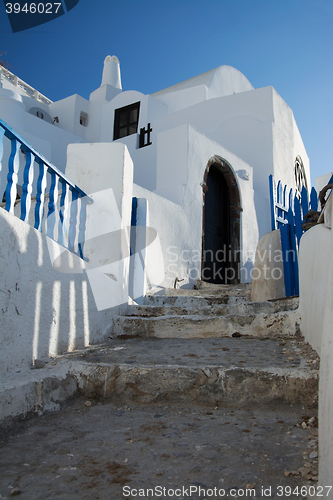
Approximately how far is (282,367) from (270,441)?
522mm

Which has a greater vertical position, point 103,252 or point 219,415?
point 103,252

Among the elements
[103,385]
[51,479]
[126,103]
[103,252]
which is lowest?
[51,479]

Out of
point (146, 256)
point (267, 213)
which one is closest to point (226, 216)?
point (267, 213)

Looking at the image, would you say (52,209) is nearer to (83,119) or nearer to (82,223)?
(82,223)

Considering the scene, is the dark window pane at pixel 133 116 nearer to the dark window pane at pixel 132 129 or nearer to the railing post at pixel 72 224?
the dark window pane at pixel 132 129

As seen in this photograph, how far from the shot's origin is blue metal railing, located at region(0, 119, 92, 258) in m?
2.12

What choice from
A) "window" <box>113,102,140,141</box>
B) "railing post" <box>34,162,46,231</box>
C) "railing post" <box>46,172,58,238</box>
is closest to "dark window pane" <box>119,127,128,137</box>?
"window" <box>113,102,140,141</box>

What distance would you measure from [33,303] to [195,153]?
488cm

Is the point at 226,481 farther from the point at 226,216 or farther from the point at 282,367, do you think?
the point at 226,216

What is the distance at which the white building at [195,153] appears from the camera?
5.92m

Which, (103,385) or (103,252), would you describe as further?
(103,252)

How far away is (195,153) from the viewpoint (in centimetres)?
635

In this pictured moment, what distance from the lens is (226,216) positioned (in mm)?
7902

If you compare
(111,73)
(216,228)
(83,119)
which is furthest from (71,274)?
(111,73)
